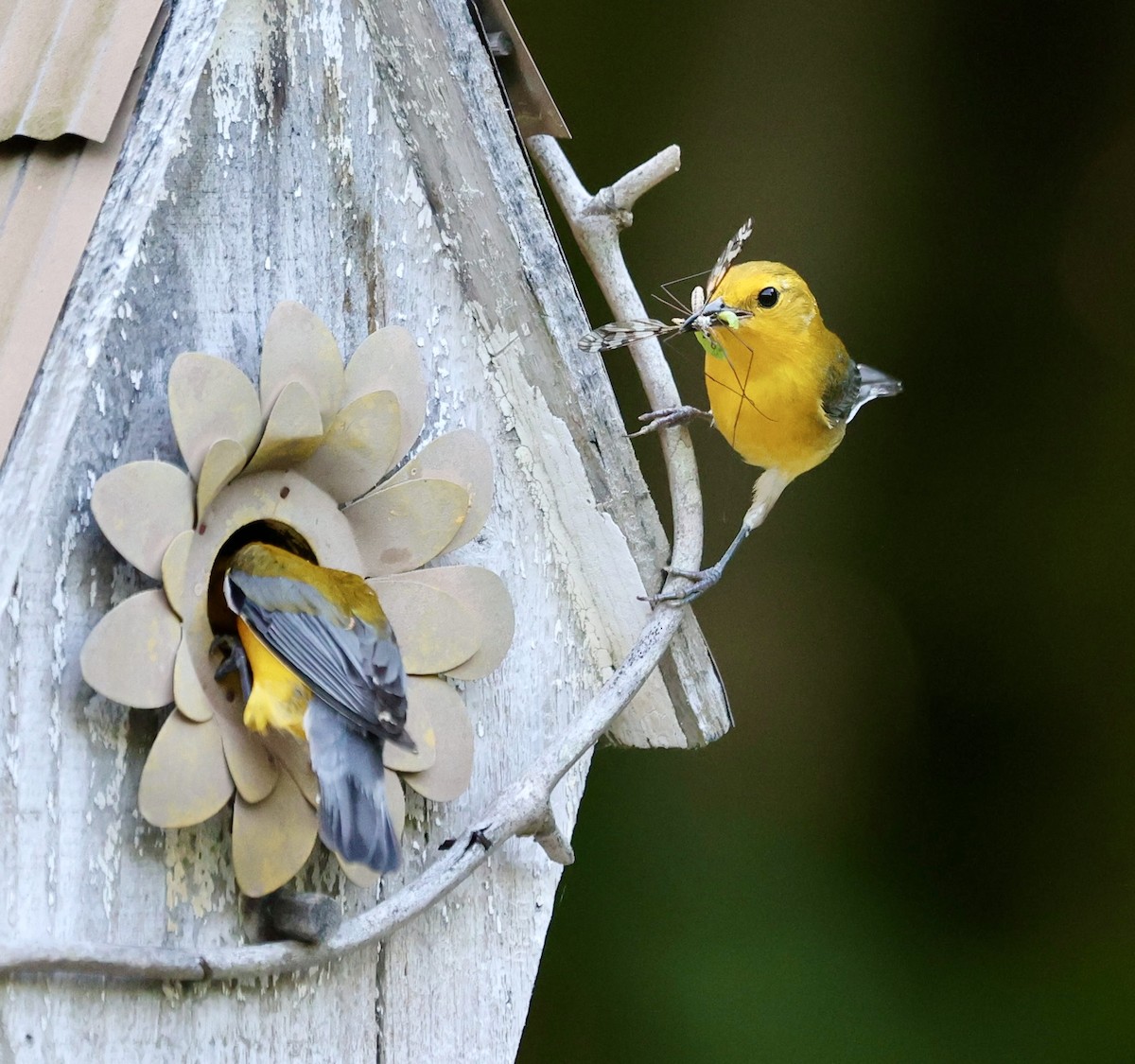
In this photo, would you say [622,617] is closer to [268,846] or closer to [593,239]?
[593,239]

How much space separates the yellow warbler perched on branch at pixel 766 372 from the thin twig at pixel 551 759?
11 cm

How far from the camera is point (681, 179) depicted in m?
2.36

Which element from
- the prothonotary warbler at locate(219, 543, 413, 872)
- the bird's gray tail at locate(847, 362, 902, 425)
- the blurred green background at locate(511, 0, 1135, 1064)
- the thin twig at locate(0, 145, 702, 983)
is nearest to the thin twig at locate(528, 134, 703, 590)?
the thin twig at locate(0, 145, 702, 983)

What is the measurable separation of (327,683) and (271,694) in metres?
0.04

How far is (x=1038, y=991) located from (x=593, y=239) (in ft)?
5.22

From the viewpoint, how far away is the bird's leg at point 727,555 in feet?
3.65

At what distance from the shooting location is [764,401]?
53.7 inches

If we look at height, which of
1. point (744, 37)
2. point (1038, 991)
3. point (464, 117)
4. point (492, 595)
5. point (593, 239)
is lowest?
point (1038, 991)

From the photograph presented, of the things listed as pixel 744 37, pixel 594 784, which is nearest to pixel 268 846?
pixel 594 784

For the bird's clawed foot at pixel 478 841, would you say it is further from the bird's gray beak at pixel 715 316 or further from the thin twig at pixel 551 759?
the bird's gray beak at pixel 715 316

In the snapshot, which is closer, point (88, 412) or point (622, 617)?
point (88, 412)

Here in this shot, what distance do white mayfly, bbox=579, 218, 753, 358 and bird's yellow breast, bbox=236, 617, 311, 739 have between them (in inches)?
14.0

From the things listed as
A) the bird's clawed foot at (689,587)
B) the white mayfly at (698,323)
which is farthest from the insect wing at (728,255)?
the bird's clawed foot at (689,587)

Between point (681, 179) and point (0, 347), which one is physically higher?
point (0, 347)
